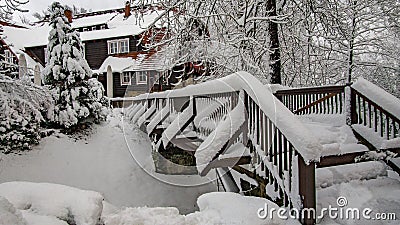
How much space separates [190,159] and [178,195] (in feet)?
5.10

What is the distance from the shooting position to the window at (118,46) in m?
23.5

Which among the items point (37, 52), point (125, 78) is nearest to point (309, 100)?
point (125, 78)

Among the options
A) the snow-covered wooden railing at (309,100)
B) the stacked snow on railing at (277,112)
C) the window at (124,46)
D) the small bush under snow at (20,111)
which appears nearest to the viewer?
the stacked snow on railing at (277,112)

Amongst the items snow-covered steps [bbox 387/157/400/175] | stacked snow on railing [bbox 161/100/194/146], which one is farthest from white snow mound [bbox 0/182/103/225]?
snow-covered steps [bbox 387/157/400/175]

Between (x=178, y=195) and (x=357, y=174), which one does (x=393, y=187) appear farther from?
(x=178, y=195)

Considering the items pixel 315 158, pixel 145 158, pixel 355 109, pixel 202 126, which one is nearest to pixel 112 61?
pixel 145 158

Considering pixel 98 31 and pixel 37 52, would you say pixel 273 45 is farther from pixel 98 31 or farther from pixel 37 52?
pixel 37 52

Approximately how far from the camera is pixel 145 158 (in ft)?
38.4

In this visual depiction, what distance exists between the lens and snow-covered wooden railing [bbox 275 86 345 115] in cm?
645

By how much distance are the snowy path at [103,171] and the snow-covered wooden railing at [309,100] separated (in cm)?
258

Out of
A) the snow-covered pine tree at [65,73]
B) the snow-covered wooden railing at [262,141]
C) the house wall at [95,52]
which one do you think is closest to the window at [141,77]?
the house wall at [95,52]

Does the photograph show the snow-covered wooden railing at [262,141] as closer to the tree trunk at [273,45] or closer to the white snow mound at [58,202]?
the white snow mound at [58,202]

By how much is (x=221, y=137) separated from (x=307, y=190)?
54.3 inches

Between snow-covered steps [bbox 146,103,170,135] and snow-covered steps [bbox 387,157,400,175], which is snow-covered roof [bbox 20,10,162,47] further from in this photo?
snow-covered steps [bbox 387,157,400,175]
